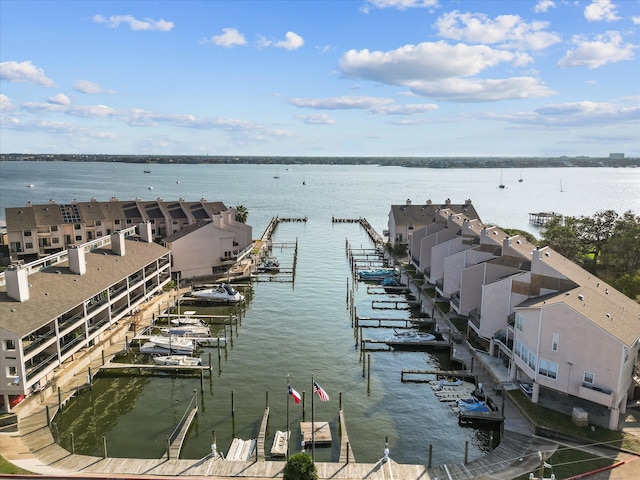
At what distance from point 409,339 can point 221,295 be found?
26132 millimetres

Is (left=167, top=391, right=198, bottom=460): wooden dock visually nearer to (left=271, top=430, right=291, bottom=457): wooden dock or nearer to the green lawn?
(left=271, top=430, right=291, bottom=457): wooden dock

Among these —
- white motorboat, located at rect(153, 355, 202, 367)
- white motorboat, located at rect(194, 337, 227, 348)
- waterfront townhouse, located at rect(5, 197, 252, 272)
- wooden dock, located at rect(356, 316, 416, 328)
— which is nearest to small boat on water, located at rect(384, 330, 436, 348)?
wooden dock, located at rect(356, 316, 416, 328)

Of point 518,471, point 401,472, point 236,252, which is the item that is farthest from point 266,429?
point 236,252

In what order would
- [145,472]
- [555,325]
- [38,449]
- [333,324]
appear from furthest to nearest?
1. [333,324]
2. [555,325]
3. [38,449]
4. [145,472]

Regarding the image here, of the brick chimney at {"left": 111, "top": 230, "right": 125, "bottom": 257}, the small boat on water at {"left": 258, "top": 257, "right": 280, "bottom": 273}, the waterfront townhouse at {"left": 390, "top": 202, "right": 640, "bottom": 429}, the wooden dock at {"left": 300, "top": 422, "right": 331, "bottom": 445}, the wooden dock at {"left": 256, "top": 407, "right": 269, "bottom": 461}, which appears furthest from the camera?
the small boat on water at {"left": 258, "top": 257, "right": 280, "bottom": 273}

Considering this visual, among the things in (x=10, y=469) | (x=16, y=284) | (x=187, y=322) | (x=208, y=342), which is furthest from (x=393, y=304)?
(x=10, y=469)

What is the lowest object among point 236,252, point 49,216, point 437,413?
point 437,413

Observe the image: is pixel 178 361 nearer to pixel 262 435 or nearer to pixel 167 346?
pixel 167 346

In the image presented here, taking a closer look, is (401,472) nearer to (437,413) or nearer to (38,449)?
(437,413)

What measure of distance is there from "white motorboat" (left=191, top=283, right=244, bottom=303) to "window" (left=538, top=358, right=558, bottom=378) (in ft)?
128

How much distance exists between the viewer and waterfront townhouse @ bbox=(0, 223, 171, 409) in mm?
32250

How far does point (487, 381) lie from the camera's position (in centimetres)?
4003

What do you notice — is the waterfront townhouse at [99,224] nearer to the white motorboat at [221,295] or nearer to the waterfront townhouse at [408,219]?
the white motorboat at [221,295]

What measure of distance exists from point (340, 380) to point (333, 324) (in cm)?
1426
